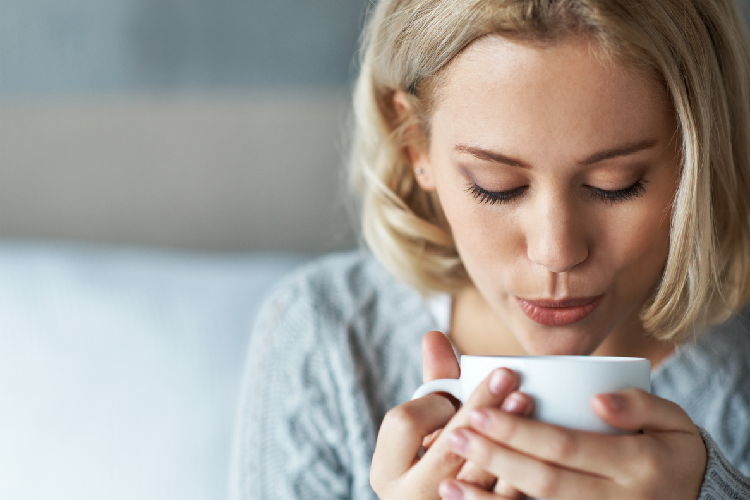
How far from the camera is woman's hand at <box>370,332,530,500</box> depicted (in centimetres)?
46

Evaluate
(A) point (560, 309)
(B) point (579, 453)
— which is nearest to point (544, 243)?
(A) point (560, 309)

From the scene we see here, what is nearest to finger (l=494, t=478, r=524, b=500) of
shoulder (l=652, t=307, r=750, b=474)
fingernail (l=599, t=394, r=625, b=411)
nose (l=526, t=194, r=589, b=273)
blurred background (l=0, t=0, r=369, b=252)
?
fingernail (l=599, t=394, r=625, b=411)

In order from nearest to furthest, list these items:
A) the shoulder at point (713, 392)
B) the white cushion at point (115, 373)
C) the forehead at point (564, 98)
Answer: the forehead at point (564, 98) < the shoulder at point (713, 392) < the white cushion at point (115, 373)

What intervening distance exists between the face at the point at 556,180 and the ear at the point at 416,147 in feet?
0.22

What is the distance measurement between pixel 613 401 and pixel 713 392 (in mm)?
546

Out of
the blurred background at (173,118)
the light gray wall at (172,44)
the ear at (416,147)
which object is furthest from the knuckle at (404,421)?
the light gray wall at (172,44)

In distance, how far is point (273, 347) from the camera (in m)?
0.96

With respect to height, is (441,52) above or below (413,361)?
above

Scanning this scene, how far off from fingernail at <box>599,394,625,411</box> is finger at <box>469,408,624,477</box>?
27 millimetres

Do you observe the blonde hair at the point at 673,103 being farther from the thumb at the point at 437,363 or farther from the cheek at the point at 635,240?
the thumb at the point at 437,363

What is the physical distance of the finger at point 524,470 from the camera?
46cm

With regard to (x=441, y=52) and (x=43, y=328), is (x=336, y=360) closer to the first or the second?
(x=441, y=52)

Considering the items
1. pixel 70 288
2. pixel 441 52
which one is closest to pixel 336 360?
pixel 441 52

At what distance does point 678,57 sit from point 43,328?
109 cm
